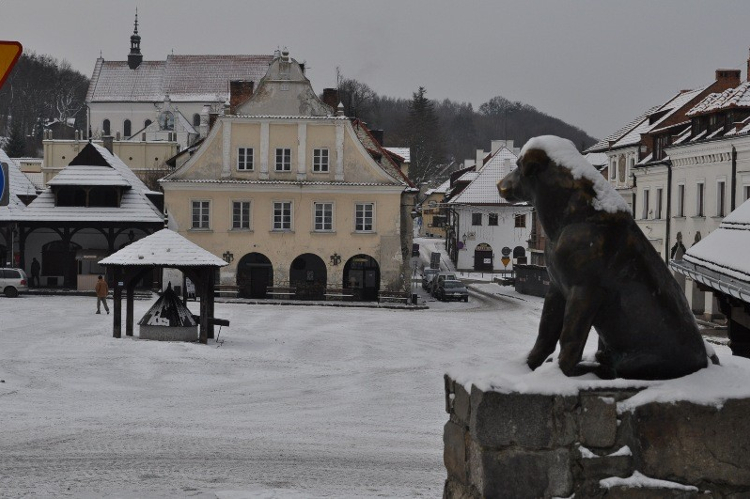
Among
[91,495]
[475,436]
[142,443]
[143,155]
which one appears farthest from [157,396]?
[143,155]

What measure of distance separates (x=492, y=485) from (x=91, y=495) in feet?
18.9

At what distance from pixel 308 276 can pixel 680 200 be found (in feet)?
56.4

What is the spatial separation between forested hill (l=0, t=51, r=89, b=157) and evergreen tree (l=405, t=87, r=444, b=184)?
43.1 m

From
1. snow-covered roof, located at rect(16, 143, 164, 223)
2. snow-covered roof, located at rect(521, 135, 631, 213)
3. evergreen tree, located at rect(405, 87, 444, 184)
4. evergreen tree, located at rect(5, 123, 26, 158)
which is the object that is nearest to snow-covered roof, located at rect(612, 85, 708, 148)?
snow-covered roof, located at rect(16, 143, 164, 223)

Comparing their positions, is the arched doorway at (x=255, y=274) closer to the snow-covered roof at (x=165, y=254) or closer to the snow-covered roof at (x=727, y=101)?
the snow-covered roof at (x=727, y=101)

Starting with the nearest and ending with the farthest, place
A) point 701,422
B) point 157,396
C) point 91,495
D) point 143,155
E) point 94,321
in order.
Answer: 1. point 701,422
2. point 91,495
3. point 157,396
4. point 94,321
5. point 143,155

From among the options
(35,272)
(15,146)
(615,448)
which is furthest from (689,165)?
(15,146)

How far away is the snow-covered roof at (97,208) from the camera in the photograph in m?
48.3

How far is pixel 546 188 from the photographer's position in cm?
698

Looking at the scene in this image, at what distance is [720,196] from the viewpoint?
37969 millimetres

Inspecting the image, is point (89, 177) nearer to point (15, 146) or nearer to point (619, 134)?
point (619, 134)

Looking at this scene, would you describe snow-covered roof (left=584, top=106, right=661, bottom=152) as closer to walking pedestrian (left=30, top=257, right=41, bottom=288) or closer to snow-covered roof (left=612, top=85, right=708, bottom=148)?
snow-covered roof (left=612, top=85, right=708, bottom=148)

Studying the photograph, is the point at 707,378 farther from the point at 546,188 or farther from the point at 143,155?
the point at 143,155

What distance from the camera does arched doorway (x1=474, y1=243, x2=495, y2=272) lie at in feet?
249
